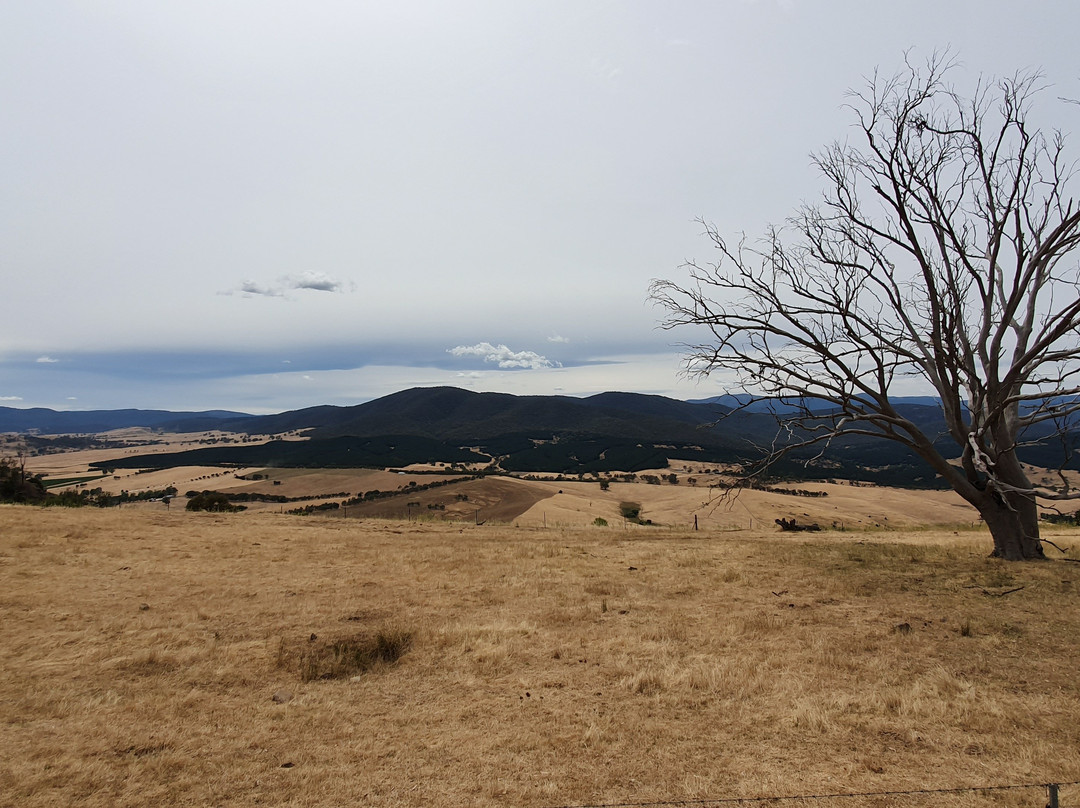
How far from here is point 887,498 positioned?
6462 cm

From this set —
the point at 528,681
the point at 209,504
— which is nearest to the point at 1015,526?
the point at 528,681

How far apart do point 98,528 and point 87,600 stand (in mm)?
9916

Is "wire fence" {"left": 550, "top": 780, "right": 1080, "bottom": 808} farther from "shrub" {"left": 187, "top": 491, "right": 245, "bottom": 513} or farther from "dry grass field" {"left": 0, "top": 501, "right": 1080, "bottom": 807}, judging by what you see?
"shrub" {"left": 187, "top": 491, "right": 245, "bottom": 513}

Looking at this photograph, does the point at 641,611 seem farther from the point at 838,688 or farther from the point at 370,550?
the point at 370,550

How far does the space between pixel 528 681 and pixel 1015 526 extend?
13815 millimetres

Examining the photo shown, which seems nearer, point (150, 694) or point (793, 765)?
point (793, 765)

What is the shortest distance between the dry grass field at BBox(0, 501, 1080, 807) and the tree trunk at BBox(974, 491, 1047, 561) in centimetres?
84

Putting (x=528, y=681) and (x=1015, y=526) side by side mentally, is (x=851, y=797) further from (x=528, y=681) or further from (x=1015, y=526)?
(x=1015, y=526)

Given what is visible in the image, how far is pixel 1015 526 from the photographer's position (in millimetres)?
14508

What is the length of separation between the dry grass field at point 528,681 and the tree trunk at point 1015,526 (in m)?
0.84

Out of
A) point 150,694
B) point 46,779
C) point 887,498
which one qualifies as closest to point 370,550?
point 150,694

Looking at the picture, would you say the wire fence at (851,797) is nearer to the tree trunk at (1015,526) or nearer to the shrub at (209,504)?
the tree trunk at (1015,526)

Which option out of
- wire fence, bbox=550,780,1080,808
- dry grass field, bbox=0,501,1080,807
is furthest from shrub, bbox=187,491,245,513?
wire fence, bbox=550,780,1080,808

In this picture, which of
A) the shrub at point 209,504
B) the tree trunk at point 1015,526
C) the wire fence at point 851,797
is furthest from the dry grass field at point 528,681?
the shrub at point 209,504
